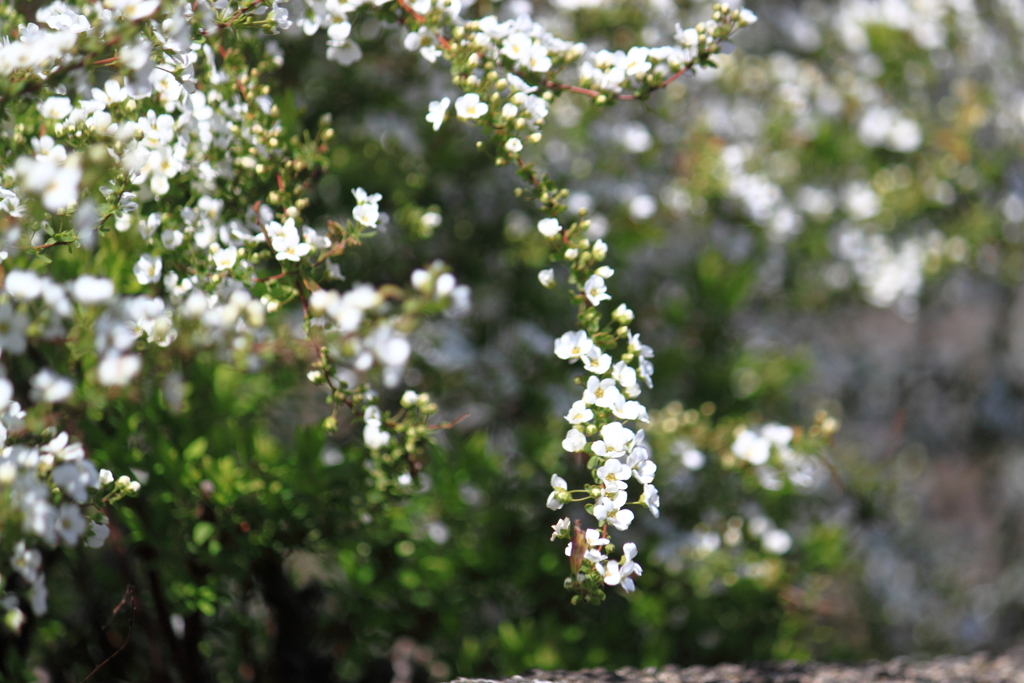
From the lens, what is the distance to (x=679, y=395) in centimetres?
335

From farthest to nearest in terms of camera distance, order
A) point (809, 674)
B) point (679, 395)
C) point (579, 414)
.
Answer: point (679, 395) < point (809, 674) < point (579, 414)

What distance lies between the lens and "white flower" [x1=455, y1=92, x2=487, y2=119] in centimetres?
171

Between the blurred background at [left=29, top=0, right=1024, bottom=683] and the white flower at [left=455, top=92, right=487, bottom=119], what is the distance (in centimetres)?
48

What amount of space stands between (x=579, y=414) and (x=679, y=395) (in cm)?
183

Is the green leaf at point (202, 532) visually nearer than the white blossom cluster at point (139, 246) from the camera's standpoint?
No

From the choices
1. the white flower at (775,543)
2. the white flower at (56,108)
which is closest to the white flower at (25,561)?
the white flower at (56,108)

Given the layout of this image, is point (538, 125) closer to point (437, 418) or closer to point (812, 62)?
point (437, 418)

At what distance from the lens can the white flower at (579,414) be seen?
160 centimetres

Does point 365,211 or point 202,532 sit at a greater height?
point 365,211

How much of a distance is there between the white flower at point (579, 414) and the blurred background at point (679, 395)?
692 mm

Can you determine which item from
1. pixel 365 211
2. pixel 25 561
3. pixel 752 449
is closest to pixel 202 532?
pixel 25 561

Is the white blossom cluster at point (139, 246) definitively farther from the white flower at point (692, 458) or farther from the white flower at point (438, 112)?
the white flower at point (692, 458)

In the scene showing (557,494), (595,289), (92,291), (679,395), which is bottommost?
(679,395)

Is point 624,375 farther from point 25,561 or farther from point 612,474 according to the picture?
point 25,561
